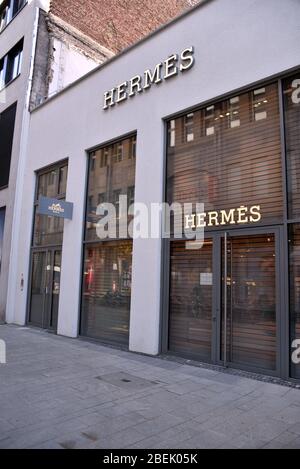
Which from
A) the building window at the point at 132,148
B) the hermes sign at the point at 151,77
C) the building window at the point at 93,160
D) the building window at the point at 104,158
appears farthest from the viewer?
the building window at the point at 93,160

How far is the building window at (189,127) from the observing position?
830 centimetres

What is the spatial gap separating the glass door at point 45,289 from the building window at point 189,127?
5.52 metres

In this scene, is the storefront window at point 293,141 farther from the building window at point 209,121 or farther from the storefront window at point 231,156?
the building window at point 209,121

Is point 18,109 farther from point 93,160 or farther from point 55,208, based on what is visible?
point 55,208

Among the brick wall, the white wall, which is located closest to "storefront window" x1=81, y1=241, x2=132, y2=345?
the white wall

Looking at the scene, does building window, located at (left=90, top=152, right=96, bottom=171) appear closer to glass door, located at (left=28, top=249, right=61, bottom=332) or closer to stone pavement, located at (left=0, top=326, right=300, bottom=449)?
glass door, located at (left=28, top=249, right=61, bottom=332)

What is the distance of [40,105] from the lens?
43.7 feet

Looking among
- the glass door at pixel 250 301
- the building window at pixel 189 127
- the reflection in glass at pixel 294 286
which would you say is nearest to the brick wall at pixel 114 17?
the building window at pixel 189 127

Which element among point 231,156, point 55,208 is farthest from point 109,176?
point 231,156

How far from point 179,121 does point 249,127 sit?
1819mm

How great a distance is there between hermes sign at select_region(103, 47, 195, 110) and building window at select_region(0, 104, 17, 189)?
618 centimetres

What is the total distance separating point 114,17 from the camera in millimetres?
17156

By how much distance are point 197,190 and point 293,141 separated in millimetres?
2141
